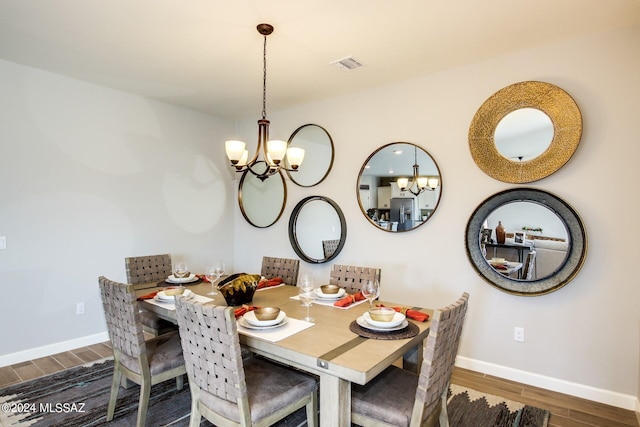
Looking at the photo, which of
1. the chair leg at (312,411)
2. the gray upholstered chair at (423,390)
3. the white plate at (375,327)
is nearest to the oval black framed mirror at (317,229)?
the white plate at (375,327)

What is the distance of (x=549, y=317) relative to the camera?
267cm

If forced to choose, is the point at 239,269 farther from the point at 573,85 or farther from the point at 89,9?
the point at 573,85

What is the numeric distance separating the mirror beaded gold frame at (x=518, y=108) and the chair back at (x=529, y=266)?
1.89 feet

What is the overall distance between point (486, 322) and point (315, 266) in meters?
1.86

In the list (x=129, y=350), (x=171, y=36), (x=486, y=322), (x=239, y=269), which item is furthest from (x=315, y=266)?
(x=171, y=36)

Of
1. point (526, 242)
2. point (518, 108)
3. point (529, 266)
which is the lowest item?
point (529, 266)

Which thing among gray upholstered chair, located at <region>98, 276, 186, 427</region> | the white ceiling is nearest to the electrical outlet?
the white ceiling

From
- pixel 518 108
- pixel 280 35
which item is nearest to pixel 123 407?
pixel 280 35

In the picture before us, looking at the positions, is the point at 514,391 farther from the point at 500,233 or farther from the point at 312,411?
the point at 312,411

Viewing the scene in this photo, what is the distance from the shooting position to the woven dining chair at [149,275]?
2.81m

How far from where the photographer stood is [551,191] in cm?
266

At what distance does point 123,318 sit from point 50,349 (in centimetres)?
200

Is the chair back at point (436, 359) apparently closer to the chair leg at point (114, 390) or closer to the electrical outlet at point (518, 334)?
the electrical outlet at point (518, 334)

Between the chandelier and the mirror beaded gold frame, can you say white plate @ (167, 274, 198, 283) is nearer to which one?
the chandelier
